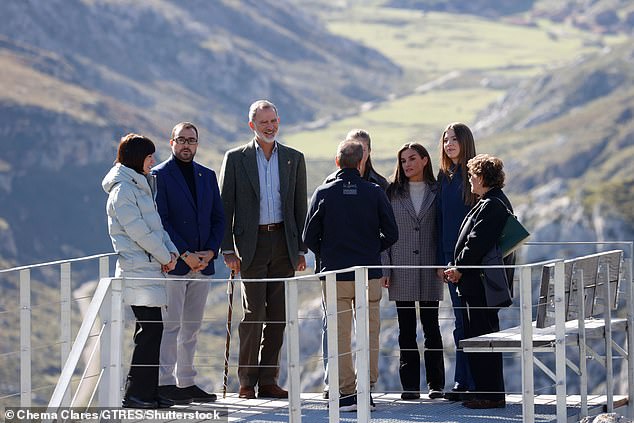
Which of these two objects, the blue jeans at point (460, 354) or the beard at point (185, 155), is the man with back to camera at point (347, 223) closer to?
the blue jeans at point (460, 354)

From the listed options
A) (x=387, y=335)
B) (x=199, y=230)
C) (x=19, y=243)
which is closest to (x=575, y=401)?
(x=199, y=230)

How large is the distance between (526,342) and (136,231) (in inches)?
123

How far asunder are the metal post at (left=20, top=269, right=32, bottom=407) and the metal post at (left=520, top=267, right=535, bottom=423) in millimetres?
3940

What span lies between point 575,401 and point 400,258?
205 cm

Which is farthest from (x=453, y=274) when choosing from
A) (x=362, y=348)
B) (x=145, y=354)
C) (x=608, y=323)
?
(x=145, y=354)

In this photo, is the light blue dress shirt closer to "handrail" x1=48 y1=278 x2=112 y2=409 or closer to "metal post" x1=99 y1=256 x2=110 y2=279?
"metal post" x1=99 y1=256 x2=110 y2=279

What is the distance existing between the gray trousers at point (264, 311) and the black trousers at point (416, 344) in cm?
108

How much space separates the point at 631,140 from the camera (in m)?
172

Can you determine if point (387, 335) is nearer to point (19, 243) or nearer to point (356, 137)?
point (19, 243)

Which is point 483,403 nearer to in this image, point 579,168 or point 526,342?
point 526,342

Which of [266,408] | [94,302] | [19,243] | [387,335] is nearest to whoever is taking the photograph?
[94,302]

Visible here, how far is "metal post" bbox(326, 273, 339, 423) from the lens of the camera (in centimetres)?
1017

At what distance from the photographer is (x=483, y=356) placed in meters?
11.8

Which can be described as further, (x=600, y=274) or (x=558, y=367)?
(x=600, y=274)
